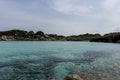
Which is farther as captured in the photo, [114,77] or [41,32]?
[41,32]

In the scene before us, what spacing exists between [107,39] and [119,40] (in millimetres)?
11567

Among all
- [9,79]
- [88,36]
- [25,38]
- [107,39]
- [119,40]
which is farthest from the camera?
[88,36]

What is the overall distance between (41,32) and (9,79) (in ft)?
537

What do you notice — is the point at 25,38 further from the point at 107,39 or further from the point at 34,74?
the point at 34,74

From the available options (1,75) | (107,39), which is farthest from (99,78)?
(107,39)

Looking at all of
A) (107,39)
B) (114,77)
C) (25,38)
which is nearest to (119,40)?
(107,39)

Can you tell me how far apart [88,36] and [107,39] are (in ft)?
252

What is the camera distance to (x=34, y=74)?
17.6m

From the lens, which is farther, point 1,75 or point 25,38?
point 25,38

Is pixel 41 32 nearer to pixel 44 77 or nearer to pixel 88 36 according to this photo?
pixel 88 36

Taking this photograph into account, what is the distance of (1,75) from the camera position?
16.9 m

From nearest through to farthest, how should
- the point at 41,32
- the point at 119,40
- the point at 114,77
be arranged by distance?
the point at 114,77 < the point at 119,40 < the point at 41,32

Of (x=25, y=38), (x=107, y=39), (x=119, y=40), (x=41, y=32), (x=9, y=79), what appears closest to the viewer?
(x=9, y=79)

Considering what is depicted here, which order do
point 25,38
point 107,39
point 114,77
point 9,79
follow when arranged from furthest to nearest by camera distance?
point 25,38 → point 107,39 → point 114,77 → point 9,79
